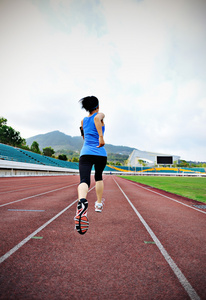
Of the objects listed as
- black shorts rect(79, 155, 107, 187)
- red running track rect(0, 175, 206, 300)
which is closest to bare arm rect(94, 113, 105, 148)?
black shorts rect(79, 155, 107, 187)

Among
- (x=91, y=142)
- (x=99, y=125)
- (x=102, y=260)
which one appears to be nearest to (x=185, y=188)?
(x=91, y=142)

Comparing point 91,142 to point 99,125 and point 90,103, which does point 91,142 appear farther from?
point 90,103

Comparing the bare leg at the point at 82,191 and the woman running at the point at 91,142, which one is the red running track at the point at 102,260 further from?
the woman running at the point at 91,142

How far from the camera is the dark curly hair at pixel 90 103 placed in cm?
340

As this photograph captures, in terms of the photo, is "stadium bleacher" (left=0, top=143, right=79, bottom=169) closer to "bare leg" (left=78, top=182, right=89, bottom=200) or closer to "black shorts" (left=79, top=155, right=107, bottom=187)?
"black shorts" (left=79, top=155, right=107, bottom=187)

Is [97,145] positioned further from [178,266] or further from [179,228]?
[179,228]

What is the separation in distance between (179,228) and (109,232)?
4.81ft

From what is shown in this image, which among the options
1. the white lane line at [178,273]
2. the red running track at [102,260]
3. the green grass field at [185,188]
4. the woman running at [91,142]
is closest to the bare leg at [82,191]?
the woman running at [91,142]

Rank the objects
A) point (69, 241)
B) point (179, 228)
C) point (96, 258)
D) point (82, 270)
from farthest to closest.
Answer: point (179, 228) → point (69, 241) → point (96, 258) → point (82, 270)

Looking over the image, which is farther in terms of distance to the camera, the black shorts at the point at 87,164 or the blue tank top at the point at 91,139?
the blue tank top at the point at 91,139

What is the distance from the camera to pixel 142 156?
4021 inches

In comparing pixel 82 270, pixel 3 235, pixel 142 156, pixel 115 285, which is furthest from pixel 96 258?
pixel 142 156

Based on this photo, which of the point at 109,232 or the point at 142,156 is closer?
the point at 109,232

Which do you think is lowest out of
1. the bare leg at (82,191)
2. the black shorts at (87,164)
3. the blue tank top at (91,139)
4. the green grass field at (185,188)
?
the green grass field at (185,188)
